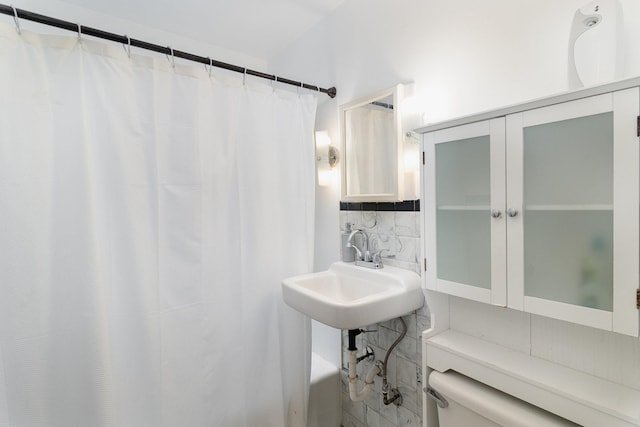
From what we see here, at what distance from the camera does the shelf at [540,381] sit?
801mm

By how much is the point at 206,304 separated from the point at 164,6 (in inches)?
66.6

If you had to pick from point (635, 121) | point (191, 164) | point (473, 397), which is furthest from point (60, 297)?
point (635, 121)

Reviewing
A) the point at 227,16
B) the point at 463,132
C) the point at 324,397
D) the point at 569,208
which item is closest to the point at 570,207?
the point at 569,208

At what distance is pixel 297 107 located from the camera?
5.79 feet

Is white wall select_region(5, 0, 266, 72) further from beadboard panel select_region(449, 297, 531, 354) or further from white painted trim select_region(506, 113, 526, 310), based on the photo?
beadboard panel select_region(449, 297, 531, 354)

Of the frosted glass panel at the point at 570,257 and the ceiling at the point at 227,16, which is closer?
the frosted glass panel at the point at 570,257

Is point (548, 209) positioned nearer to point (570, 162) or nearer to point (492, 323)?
point (570, 162)

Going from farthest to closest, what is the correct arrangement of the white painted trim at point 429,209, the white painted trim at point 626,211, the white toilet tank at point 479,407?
the white painted trim at point 429,209 < the white toilet tank at point 479,407 < the white painted trim at point 626,211

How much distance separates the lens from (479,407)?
0.99m

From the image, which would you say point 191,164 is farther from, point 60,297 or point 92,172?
point 60,297

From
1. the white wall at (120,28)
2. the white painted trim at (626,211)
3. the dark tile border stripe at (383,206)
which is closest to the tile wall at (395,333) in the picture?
the dark tile border stripe at (383,206)

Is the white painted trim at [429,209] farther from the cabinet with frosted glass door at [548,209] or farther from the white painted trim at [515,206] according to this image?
the white painted trim at [515,206]

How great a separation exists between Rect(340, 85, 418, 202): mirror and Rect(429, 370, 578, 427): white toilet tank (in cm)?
78

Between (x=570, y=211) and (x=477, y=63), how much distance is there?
0.69 m
